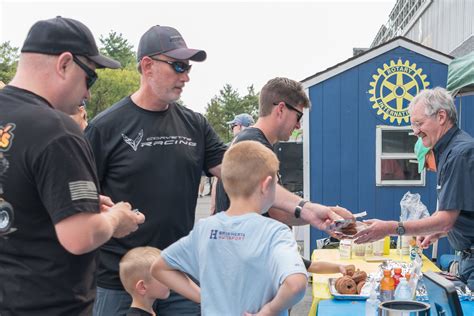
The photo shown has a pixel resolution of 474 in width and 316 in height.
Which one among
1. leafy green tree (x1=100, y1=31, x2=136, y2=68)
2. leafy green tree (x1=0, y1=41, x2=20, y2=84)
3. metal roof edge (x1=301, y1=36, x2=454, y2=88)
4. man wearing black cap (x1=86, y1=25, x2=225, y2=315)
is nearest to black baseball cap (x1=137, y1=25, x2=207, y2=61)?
man wearing black cap (x1=86, y1=25, x2=225, y2=315)

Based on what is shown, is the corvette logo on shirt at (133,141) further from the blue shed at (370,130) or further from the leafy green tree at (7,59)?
the leafy green tree at (7,59)

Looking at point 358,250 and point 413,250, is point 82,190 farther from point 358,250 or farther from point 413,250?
point 358,250

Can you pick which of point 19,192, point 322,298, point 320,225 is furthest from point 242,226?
point 322,298

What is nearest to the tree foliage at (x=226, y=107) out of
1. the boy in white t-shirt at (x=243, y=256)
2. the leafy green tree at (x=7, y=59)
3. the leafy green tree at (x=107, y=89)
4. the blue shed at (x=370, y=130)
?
the leafy green tree at (x=107, y=89)

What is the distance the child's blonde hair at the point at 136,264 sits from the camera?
274 centimetres

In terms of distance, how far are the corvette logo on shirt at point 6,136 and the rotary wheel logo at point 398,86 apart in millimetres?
7745

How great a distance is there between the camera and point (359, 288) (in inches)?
147

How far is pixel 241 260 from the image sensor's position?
2150 mm

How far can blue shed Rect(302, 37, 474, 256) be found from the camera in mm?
8961

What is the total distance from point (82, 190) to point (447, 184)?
2526 millimetres

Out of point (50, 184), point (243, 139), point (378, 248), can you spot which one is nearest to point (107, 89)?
point (378, 248)

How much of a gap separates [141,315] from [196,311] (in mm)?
275

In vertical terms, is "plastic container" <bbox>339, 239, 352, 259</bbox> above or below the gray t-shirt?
below

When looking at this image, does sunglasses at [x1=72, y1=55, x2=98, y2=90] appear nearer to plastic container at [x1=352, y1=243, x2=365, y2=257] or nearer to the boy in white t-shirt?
the boy in white t-shirt
